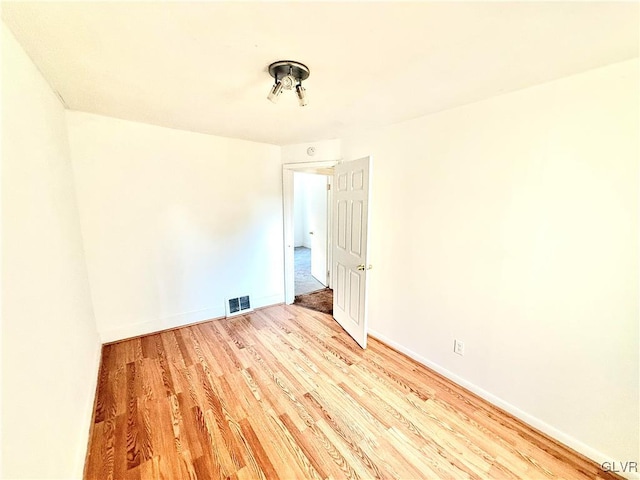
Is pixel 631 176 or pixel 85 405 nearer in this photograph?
pixel 631 176

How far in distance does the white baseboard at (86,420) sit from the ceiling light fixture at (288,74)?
2.21 m

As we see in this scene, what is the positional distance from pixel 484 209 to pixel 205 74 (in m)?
1.98

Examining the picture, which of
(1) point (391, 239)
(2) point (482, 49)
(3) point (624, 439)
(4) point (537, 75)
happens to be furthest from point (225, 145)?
(3) point (624, 439)

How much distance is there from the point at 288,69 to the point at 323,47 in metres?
0.25

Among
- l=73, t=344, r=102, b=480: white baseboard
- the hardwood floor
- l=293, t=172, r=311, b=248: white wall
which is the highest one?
l=293, t=172, r=311, b=248: white wall

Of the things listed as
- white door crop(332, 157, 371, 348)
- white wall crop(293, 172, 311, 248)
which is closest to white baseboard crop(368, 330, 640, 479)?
white door crop(332, 157, 371, 348)

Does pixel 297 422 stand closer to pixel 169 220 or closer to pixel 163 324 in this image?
pixel 163 324

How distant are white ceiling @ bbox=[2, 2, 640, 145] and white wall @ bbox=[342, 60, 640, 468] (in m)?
0.24

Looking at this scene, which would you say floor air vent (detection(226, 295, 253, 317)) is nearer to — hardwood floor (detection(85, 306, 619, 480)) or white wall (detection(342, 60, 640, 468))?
hardwood floor (detection(85, 306, 619, 480))

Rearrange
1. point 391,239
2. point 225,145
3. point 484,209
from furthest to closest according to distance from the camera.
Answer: point 225,145 < point 391,239 < point 484,209

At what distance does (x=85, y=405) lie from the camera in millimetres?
1642

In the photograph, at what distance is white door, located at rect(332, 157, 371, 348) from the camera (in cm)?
242

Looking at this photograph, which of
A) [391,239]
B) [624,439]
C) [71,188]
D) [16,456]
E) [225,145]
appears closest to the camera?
[16,456]

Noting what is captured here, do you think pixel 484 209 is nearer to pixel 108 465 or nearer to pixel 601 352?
pixel 601 352
